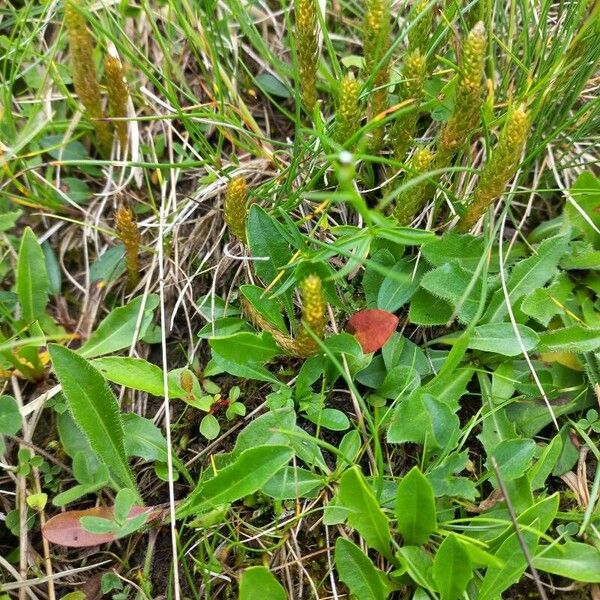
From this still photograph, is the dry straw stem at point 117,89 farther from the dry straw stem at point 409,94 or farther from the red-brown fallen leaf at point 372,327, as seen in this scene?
the red-brown fallen leaf at point 372,327

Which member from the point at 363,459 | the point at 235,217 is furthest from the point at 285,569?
the point at 235,217

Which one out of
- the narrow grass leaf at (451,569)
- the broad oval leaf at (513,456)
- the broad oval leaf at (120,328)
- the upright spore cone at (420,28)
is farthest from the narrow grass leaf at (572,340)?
the broad oval leaf at (120,328)

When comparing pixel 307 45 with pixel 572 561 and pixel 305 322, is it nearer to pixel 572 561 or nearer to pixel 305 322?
pixel 305 322

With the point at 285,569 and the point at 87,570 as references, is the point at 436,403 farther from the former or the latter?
the point at 87,570

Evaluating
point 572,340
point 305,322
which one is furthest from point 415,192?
point 572,340

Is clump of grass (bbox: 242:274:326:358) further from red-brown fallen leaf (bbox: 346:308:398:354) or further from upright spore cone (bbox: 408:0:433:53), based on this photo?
upright spore cone (bbox: 408:0:433:53)

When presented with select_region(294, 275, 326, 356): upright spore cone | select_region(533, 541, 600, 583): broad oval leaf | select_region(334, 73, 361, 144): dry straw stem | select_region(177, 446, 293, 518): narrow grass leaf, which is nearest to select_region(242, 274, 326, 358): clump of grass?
select_region(294, 275, 326, 356): upright spore cone

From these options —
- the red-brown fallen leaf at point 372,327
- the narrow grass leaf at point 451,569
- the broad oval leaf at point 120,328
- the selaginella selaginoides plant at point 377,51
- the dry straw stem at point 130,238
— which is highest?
the selaginella selaginoides plant at point 377,51
